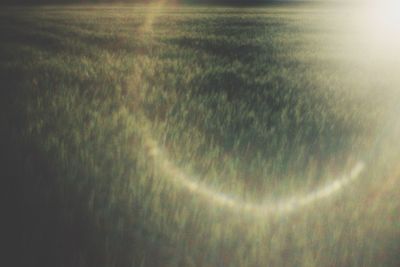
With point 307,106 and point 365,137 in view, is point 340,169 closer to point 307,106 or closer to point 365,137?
point 365,137

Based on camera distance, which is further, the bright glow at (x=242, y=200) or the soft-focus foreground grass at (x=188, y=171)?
the bright glow at (x=242, y=200)

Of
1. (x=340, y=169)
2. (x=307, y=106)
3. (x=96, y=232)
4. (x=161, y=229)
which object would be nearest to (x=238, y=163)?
(x=340, y=169)

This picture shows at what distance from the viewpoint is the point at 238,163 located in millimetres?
3578

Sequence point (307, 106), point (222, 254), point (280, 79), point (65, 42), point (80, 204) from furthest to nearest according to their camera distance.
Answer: point (65, 42)
point (280, 79)
point (307, 106)
point (80, 204)
point (222, 254)

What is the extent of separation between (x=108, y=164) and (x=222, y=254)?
1.27 m

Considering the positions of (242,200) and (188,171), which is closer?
(242,200)

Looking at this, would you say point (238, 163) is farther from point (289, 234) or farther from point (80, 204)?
point (80, 204)

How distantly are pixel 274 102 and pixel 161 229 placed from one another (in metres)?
3.44

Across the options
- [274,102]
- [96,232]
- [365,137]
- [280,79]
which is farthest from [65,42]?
[96,232]

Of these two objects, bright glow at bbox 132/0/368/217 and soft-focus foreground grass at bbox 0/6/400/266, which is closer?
soft-focus foreground grass at bbox 0/6/400/266

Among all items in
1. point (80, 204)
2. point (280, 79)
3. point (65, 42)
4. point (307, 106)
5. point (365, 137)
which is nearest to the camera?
point (80, 204)

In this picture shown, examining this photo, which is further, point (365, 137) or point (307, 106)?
point (307, 106)

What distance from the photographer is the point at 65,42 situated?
13.0m

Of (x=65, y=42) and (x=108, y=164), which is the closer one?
(x=108, y=164)
